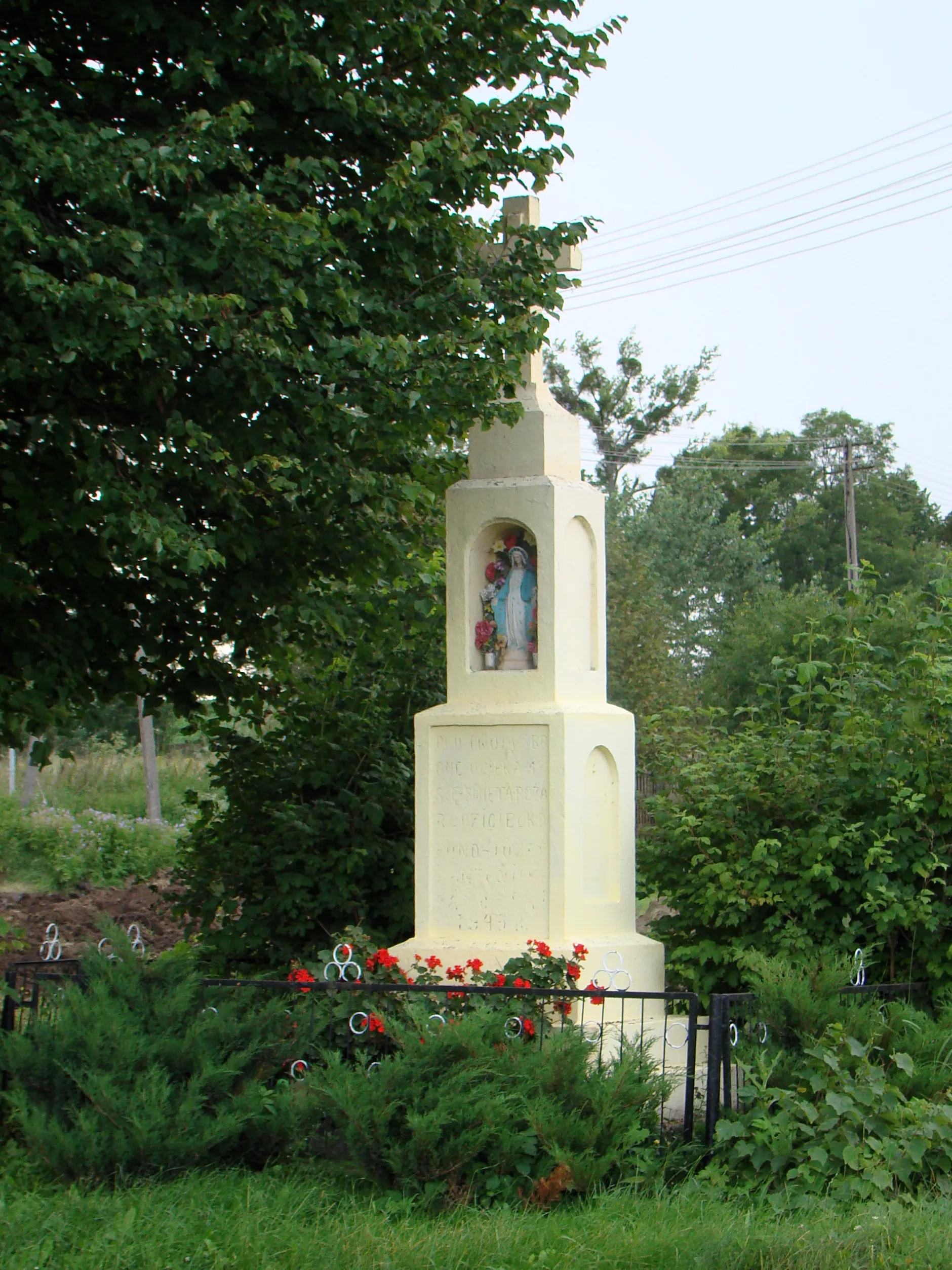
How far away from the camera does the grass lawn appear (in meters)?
4.48

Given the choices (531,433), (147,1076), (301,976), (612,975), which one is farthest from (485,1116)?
(531,433)

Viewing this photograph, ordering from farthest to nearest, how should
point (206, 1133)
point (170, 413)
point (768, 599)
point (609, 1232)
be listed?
point (768, 599)
point (170, 413)
point (206, 1133)
point (609, 1232)

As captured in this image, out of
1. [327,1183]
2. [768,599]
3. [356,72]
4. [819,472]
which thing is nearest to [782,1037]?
[327,1183]

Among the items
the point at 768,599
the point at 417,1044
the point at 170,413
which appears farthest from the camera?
the point at 768,599

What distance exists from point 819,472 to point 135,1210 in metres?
46.0

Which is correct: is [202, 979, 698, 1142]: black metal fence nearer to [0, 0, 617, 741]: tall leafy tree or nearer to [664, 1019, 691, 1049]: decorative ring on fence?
[664, 1019, 691, 1049]: decorative ring on fence

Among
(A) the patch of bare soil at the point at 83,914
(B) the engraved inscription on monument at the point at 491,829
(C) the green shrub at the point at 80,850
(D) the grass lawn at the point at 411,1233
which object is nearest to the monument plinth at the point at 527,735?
(B) the engraved inscription on monument at the point at 491,829

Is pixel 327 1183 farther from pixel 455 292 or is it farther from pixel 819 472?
pixel 819 472

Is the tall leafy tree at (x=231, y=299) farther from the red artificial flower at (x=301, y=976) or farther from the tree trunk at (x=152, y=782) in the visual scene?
the tree trunk at (x=152, y=782)

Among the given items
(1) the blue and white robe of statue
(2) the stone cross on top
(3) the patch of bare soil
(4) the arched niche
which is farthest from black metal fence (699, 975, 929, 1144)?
(3) the patch of bare soil

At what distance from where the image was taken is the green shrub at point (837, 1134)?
5277mm

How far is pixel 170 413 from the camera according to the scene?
24.5ft

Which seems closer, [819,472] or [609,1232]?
[609,1232]

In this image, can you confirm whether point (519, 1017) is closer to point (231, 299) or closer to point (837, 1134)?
point (837, 1134)
